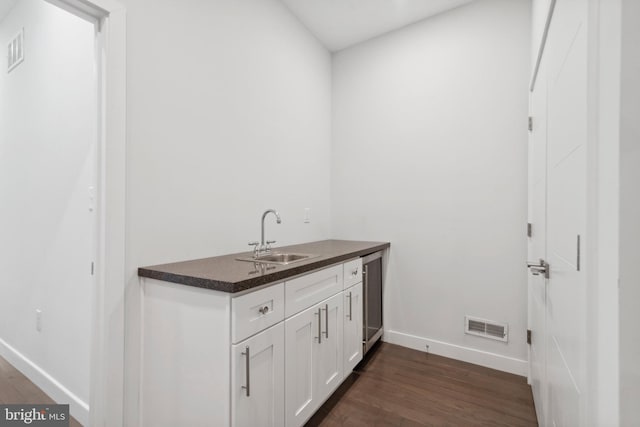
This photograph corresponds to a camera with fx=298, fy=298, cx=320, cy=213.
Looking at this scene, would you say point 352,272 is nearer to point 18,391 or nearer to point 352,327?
point 352,327

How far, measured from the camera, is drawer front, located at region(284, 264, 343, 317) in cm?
153

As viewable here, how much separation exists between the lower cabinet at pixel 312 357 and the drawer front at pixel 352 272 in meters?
0.14

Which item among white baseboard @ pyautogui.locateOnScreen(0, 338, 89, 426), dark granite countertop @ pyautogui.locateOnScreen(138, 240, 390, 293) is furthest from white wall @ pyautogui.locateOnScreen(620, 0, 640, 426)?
white baseboard @ pyautogui.locateOnScreen(0, 338, 89, 426)

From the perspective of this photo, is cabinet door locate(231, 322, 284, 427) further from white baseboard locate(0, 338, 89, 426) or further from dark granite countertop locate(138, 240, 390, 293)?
white baseboard locate(0, 338, 89, 426)

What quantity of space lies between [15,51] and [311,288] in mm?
2896

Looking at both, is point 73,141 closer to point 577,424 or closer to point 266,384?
point 266,384

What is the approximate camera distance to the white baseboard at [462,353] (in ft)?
7.41

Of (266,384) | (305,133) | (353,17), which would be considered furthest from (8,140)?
(353,17)

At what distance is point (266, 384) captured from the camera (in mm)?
1345

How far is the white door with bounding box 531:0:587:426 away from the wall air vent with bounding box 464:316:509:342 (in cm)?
92

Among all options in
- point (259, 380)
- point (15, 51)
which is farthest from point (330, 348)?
Result: point (15, 51)

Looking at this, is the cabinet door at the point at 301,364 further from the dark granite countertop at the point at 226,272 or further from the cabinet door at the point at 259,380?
the dark granite countertop at the point at 226,272

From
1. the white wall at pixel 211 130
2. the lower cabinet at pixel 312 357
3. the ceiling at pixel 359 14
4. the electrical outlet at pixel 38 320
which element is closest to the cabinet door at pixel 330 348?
the lower cabinet at pixel 312 357

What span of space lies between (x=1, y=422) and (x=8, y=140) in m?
2.03
